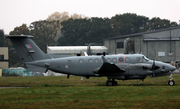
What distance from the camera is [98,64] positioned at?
2517 centimetres

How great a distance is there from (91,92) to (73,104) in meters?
4.56

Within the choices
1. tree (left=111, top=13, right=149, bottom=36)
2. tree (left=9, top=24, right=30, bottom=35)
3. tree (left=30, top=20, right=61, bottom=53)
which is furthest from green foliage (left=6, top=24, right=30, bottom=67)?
tree (left=111, top=13, right=149, bottom=36)

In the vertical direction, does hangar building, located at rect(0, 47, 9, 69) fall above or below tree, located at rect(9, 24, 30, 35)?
below

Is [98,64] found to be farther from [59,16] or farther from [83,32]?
[59,16]

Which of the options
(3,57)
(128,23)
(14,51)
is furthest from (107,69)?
(128,23)

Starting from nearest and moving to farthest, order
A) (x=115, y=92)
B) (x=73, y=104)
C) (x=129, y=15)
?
(x=73, y=104)
(x=115, y=92)
(x=129, y=15)

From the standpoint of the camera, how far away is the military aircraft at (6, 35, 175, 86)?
24.0 m

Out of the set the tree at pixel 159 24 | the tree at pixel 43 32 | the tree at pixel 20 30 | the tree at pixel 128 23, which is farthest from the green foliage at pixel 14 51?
the tree at pixel 159 24

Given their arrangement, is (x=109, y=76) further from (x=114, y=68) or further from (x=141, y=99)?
(x=141, y=99)

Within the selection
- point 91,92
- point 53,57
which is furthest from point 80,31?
point 91,92

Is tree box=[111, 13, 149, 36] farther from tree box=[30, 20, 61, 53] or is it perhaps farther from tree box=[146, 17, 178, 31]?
tree box=[30, 20, 61, 53]

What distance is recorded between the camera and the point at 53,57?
26938 mm

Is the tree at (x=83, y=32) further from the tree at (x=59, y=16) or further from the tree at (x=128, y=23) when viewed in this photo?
the tree at (x=59, y=16)

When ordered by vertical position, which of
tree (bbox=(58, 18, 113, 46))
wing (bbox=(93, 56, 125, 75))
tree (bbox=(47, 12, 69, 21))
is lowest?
wing (bbox=(93, 56, 125, 75))
